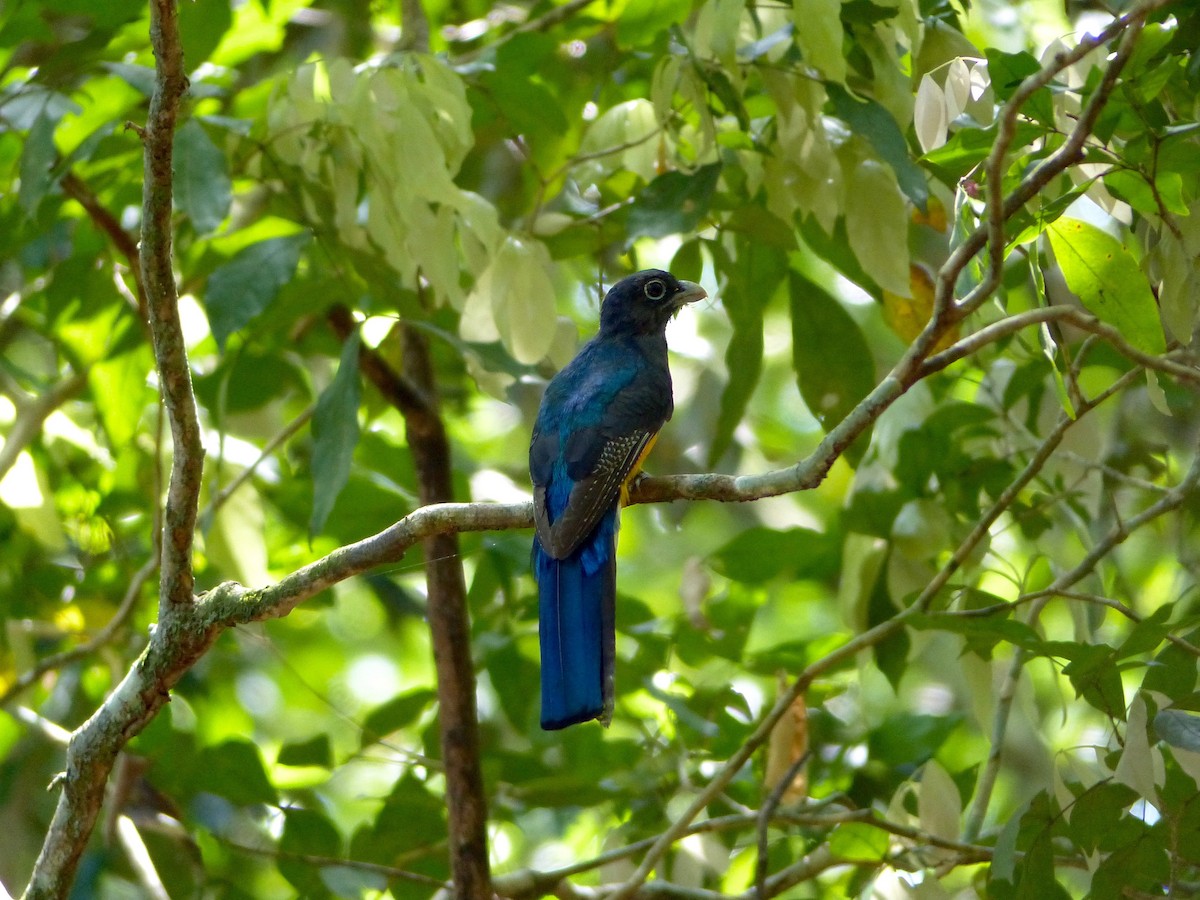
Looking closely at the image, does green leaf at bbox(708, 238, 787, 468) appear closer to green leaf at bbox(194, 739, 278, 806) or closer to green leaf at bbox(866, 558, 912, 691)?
green leaf at bbox(866, 558, 912, 691)

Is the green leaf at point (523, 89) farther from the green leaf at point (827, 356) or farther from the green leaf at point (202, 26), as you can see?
the green leaf at point (827, 356)

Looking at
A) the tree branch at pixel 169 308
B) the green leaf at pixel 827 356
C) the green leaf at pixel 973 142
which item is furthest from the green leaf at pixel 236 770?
the green leaf at pixel 973 142

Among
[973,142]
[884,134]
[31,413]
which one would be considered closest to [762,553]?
[884,134]

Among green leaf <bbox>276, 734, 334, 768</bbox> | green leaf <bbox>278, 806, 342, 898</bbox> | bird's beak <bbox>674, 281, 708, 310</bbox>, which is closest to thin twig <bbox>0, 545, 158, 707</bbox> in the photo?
green leaf <bbox>276, 734, 334, 768</bbox>

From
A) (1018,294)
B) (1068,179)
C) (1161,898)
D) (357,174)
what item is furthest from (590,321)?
(1161,898)

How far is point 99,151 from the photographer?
3959mm

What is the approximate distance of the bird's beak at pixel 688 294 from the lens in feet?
14.5

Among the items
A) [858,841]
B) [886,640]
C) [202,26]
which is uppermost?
[202,26]

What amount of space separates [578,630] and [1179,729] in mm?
1364

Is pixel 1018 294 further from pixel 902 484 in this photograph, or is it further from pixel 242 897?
pixel 242 897

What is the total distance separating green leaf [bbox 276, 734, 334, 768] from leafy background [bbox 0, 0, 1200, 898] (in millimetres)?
15

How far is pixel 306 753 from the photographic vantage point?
4.11m

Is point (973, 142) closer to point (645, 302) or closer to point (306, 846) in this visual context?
point (645, 302)

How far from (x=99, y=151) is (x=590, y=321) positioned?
2.64 meters
